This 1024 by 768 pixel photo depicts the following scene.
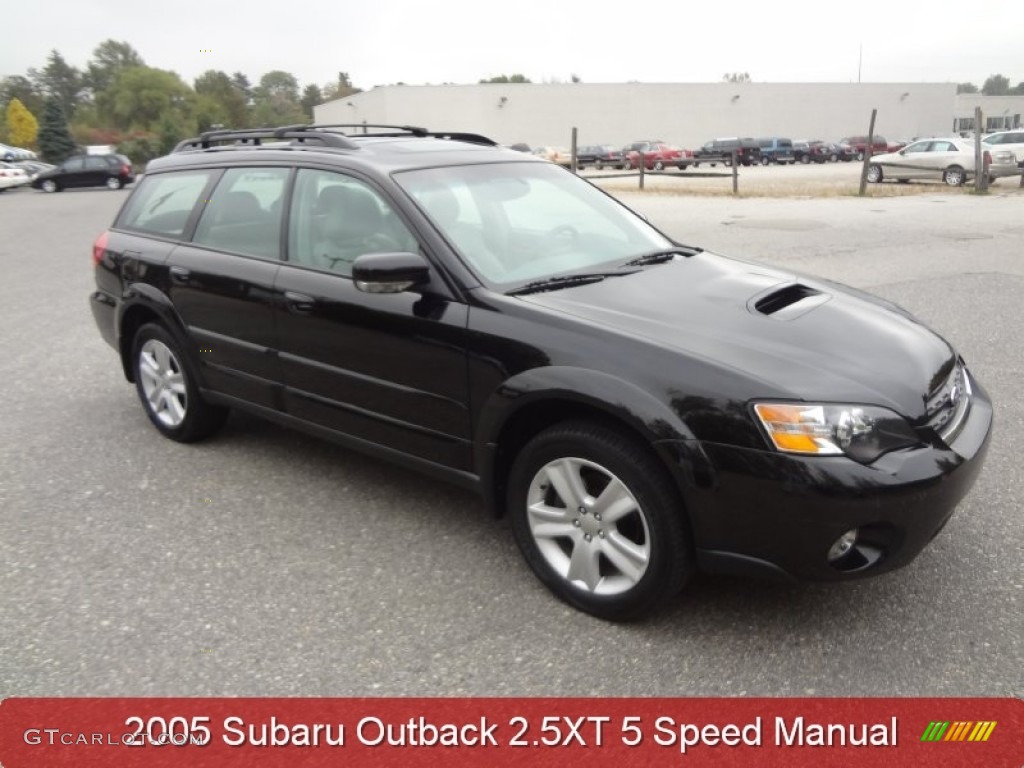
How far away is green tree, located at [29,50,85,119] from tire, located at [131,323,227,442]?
153 metres

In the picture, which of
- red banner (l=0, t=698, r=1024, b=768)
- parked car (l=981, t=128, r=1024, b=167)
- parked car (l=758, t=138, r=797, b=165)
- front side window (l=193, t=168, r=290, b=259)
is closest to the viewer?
red banner (l=0, t=698, r=1024, b=768)

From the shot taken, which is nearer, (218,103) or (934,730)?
(934,730)

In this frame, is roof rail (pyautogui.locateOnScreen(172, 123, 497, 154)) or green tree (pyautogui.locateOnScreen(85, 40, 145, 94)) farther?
green tree (pyautogui.locateOnScreen(85, 40, 145, 94))

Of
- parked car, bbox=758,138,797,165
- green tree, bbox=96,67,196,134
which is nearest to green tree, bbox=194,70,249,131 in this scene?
green tree, bbox=96,67,196,134

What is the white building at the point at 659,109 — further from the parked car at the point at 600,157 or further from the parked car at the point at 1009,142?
the parked car at the point at 1009,142

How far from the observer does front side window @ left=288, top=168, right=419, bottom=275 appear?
358 cm

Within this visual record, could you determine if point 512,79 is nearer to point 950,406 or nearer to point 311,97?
Result: point 311,97

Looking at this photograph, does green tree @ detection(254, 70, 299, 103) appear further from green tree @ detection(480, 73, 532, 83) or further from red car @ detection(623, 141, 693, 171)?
red car @ detection(623, 141, 693, 171)

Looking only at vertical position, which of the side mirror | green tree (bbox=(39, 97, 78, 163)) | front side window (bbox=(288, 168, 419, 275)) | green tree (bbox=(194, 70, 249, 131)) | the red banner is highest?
green tree (bbox=(194, 70, 249, 131))

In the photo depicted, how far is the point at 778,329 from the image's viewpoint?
3.00m

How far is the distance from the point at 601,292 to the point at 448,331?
2.04 ft

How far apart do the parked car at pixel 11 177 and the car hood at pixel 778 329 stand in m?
39.2

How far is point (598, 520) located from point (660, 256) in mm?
1510

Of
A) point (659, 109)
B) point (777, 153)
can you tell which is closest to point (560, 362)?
point (777, 153)
